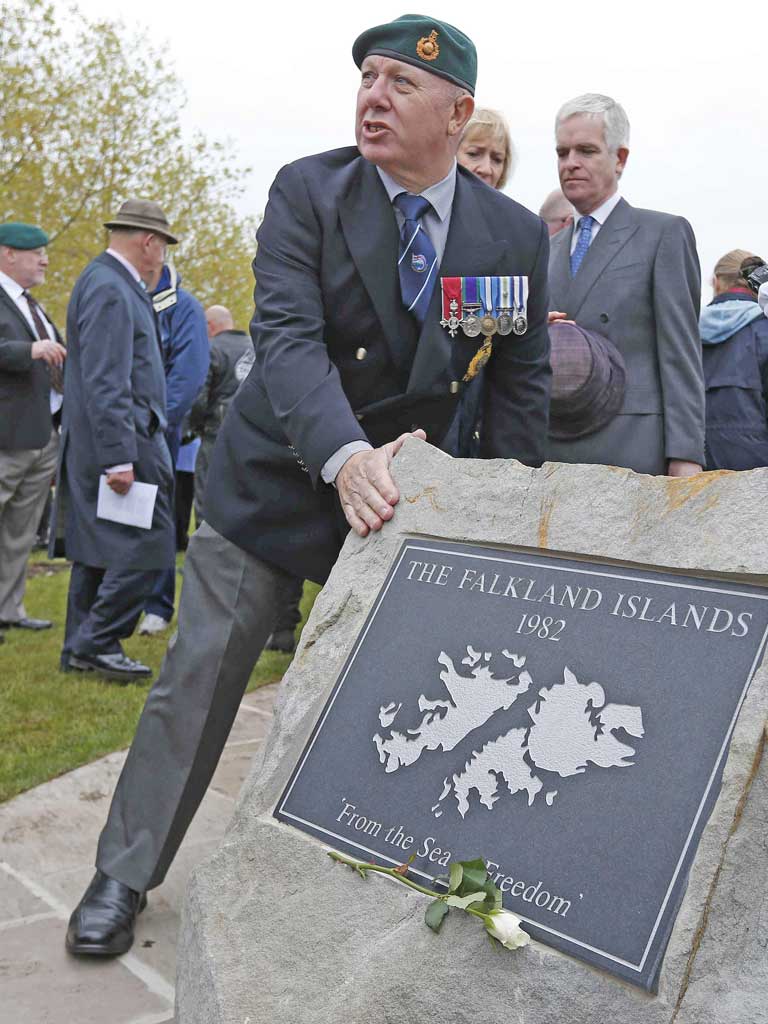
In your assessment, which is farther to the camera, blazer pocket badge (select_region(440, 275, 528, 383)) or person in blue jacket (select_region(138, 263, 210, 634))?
person in blue jacket (select_region(138, 263, 210, 634))

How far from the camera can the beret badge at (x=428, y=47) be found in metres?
2.49

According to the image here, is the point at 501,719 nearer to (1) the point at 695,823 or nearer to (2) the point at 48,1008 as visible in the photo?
(1) the point at 695,823

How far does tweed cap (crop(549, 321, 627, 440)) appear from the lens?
134 inches

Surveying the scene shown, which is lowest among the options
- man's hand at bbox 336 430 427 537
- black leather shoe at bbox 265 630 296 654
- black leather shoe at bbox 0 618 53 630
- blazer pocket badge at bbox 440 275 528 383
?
black leather shoe at bbox 0 618 53 630

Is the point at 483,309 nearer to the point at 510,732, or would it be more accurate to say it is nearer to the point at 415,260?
the point at 415,260

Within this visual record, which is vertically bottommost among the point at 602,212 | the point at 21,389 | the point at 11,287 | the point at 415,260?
the point at 21,389

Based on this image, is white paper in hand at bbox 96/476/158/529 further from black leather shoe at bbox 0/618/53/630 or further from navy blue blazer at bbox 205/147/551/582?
navy blue blazer at bbox 205/147/551/582

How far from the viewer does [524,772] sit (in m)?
1.86

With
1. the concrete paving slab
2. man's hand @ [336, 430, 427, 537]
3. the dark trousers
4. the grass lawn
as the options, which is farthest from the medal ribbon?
the dark trousers

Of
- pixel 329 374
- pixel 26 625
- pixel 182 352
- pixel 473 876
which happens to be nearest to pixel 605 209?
pixel 329 374

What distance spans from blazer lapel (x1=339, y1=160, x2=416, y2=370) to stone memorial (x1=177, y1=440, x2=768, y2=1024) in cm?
48

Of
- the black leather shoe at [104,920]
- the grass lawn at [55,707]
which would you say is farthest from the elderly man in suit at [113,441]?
the black leather shoe at [104,920]

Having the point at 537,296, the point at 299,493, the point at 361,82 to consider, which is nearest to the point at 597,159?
the point at 537,296

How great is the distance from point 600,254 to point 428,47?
1409mm
